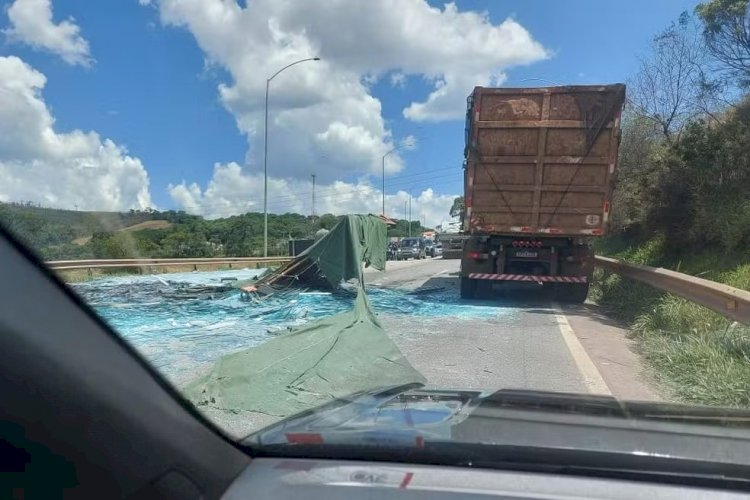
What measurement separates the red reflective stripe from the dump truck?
36.5ft

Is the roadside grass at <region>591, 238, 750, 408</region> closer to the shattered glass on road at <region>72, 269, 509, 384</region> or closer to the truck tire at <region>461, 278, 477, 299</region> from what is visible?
the shattered glass on road at <region>72, 269, 509, 384</region>

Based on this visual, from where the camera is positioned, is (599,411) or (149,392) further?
(599,411)

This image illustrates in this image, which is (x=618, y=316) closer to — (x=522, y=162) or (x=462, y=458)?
(x=522, y=162)

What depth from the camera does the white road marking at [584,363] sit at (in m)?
6.39

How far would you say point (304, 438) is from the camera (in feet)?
7.66

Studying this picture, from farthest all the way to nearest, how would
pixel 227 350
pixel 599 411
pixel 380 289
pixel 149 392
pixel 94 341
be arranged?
pixel 380 289 < pixel 227 350 < pixel 599 411 < pixel 149 392 < pixel 94 341

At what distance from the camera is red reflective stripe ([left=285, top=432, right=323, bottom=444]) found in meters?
2.30

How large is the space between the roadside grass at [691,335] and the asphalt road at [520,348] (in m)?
0.28

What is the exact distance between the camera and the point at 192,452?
2.00 metres

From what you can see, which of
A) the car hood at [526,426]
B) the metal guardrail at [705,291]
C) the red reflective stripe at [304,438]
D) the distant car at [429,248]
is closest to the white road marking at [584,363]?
the metal guardrail at [705,291]

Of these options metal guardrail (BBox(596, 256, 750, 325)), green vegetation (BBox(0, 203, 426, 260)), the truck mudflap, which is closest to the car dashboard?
green vegetation (BBox(0, 203, 426, 260))

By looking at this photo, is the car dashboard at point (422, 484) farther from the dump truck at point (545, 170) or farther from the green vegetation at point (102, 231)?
the dump truck at point (545, 170)

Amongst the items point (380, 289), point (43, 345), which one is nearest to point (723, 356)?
point (43, 345)

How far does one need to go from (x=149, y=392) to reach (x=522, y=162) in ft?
38.6
